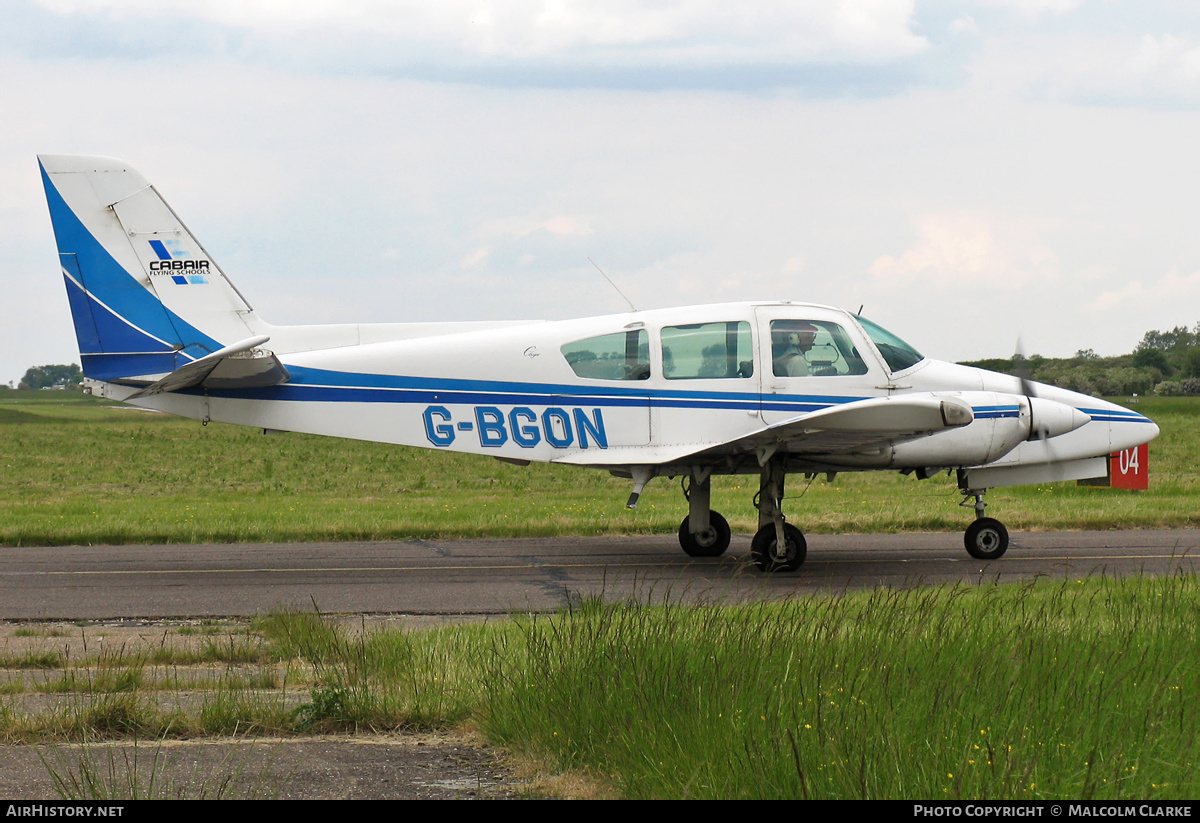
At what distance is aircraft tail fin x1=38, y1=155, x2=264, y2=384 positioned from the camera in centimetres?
1319

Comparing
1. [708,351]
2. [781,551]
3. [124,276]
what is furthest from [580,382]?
[124,276]

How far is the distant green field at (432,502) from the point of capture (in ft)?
53.3

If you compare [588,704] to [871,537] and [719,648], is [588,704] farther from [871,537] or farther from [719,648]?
[871,537]

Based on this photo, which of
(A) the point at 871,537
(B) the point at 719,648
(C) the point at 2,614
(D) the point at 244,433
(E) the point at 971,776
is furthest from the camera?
(D) the point at 244,433

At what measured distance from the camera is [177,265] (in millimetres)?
13578

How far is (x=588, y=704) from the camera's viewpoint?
5172 millimetres

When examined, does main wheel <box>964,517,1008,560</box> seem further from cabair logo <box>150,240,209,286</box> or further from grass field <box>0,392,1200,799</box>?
cabair logo <box>150,240,209,286</box>

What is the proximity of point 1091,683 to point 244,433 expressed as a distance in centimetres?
6228

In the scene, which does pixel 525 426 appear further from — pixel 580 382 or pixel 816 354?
pixel 816 354

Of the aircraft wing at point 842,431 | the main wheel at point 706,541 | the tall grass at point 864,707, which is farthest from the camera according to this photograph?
the main wheel at point 706,541

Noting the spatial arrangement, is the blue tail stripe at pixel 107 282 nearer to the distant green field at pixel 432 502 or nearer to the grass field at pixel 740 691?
the distant green field at pixel 432 502

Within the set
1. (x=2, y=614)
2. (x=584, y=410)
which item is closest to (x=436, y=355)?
(x=584, y=410)

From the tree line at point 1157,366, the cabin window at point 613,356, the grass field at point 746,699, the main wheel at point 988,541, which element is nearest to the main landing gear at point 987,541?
the main wheel at point 988,541

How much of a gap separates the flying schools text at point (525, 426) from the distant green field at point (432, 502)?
336cm
